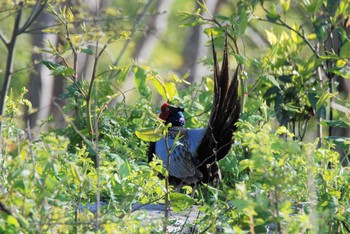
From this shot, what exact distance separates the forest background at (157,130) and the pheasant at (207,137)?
0.14 meters

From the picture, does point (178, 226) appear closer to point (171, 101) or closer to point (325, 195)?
point (325, 195)

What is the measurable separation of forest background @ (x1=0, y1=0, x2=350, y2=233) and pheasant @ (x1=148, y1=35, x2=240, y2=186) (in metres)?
0.14

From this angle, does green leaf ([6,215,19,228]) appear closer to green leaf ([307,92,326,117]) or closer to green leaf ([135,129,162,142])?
green leaf ([135,129,162,142])

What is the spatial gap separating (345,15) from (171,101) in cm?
170

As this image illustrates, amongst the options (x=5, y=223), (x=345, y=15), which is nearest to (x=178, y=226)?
(x=5, y=223)

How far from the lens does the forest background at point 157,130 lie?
12.3ft

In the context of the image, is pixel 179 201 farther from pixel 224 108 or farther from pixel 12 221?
pixel 224 108

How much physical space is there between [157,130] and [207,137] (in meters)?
2.36

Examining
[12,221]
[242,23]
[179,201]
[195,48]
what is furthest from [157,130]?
[195,48]

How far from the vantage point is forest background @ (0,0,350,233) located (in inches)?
148

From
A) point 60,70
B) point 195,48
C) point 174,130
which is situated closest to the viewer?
point 60,70

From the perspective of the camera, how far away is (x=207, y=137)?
7027 mm

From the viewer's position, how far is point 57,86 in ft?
44.9

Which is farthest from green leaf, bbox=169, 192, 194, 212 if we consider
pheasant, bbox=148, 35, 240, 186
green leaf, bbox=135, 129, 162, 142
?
pheasant, bbox=148, 35, 240, 186
